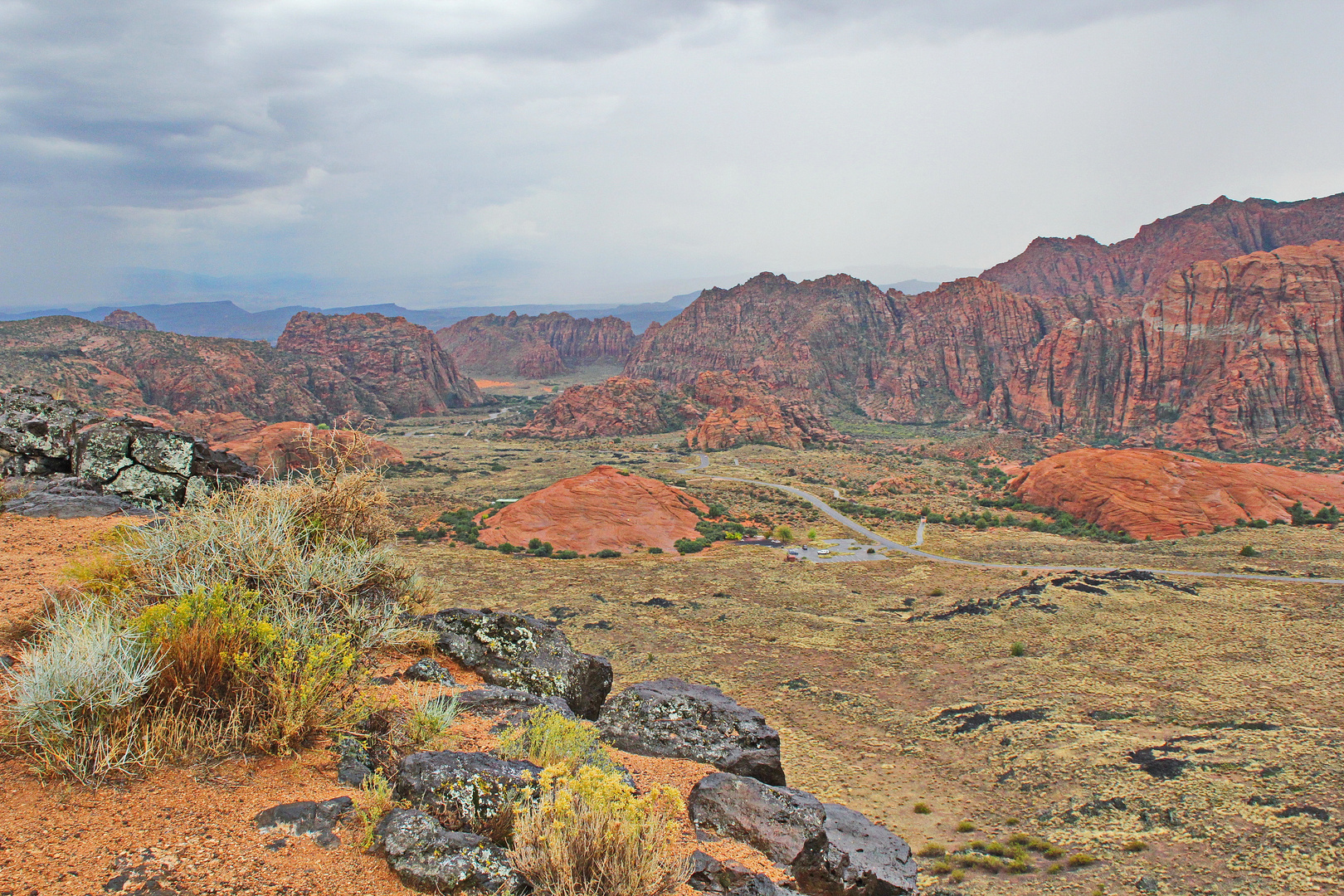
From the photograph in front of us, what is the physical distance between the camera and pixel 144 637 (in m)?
4.91

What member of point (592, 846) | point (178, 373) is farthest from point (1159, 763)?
point (178, 373)

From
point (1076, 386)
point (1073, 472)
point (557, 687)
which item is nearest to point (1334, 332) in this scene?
point (1076, 386)

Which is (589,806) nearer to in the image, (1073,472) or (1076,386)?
(1073,472)

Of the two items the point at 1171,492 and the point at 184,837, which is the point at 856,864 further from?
the point at 1171,492

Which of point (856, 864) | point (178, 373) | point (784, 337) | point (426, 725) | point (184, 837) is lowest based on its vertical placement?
point (856, 864)

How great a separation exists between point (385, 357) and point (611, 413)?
198 feet

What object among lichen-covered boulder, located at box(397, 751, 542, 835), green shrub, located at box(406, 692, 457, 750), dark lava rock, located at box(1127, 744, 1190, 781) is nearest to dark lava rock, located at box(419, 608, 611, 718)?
green shrub, located at box(406, 692, 457, 750)

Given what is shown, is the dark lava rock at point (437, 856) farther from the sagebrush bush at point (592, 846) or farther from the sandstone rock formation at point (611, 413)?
the sandstone rock formation at point (611, 413)

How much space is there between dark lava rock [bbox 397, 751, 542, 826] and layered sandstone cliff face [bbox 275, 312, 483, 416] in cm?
12923

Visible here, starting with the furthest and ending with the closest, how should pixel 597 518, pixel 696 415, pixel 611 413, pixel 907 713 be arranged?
pixel 696 415 < pixel 611 413 < pixel 597 518 < pixel 907 713

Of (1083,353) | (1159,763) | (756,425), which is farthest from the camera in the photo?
(1083,353)

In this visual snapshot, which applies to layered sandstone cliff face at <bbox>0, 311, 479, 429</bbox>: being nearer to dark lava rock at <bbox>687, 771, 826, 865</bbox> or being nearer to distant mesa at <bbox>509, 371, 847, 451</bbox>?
distant mesa at <bbox>509, 371, 847, 451</bbox>

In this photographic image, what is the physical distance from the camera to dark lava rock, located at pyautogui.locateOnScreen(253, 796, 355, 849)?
417cm

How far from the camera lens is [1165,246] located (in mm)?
153000
